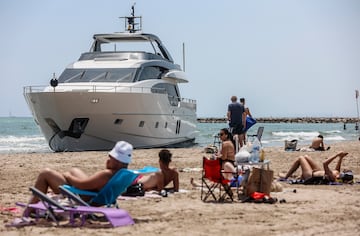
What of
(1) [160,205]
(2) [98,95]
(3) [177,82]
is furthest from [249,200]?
(3) [177,82]

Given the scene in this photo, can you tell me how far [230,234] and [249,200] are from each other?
7.96 feet

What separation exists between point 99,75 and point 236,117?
7.89 metres

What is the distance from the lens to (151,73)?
23344 millimetres

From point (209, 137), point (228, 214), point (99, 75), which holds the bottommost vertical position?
point (209, 137)

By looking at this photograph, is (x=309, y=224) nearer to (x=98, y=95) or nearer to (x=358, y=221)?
(x=358, y=221)

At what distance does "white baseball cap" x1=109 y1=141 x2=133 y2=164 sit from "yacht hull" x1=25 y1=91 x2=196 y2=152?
45.2 ft

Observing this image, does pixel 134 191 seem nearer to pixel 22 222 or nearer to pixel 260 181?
pixel 260 181

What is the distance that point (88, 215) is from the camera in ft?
21.6

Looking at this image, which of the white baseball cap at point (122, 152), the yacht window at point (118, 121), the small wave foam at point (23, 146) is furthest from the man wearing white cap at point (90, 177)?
the small wave foam at point (23, 146)

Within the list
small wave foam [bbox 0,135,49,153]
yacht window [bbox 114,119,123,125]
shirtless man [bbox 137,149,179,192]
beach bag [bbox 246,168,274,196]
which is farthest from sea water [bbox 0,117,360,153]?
beach bag [bbox 246,168,274,196]

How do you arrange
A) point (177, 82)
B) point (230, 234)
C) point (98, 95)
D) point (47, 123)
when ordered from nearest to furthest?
point (230, 234) → point (98, 95) → point (47, 123) → point (177, 82)

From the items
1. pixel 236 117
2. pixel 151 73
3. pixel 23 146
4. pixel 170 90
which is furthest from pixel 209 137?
pixel 236 117

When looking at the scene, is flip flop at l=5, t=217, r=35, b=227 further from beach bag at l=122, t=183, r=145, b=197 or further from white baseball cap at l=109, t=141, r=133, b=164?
beach bag at l=122, t=183, r=145, b=197

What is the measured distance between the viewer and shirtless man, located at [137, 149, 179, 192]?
9.19m
